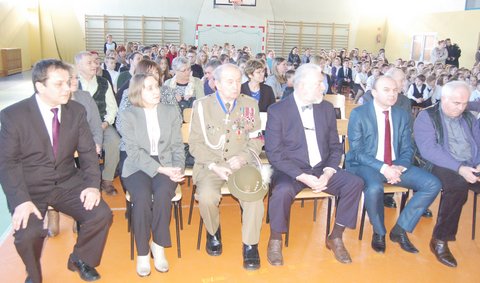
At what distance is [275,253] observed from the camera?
9.86ft

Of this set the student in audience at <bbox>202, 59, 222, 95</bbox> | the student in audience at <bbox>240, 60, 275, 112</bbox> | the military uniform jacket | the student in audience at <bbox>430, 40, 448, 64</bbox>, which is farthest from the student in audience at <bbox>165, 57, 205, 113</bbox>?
the student in audience at <bbox>430, 40, 448, 64</bbox>

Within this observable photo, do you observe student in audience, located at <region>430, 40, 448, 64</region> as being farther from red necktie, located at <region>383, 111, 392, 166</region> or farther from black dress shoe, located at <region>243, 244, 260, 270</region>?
black dress shoe, located at <region>243, 244, 260, 270</region>

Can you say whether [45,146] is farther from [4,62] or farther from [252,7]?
[252,7]

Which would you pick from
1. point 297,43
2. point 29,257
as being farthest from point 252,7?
point 29,257

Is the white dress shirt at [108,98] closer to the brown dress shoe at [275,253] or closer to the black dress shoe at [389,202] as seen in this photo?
the brown dress shoe at [275,253]

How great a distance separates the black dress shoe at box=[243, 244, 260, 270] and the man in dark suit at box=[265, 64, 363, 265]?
111mm

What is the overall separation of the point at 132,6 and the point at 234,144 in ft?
53.8

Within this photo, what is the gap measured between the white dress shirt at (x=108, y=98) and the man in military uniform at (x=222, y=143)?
129 cm

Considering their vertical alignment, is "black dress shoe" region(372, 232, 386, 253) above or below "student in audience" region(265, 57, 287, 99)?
below

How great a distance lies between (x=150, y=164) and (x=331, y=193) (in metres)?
1.34

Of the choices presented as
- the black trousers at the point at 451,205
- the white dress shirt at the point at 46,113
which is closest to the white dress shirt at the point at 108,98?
the white dress shirt at the point at 46,113

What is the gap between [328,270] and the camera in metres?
2.94

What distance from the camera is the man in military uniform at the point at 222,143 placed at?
2969mm

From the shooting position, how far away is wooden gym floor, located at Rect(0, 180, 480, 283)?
281 cm
